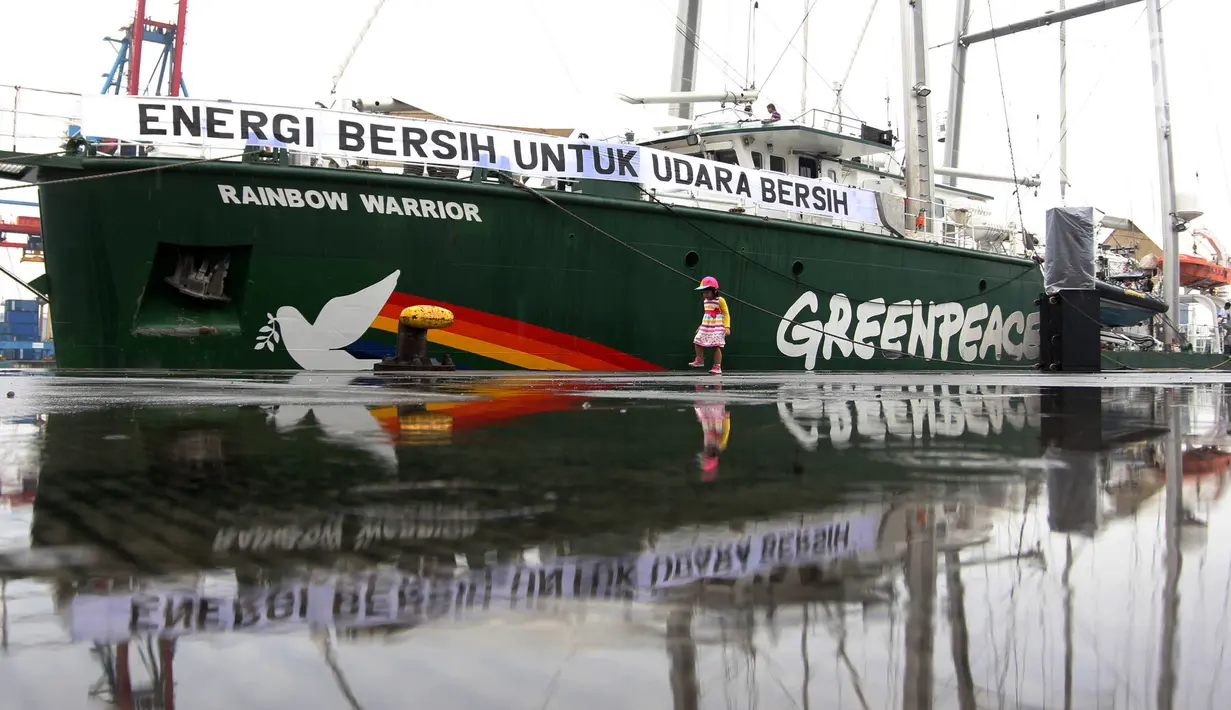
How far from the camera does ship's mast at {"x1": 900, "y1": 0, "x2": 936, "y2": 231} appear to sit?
14789mm

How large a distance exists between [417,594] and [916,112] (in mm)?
15375

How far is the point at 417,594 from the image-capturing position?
37.0 inches

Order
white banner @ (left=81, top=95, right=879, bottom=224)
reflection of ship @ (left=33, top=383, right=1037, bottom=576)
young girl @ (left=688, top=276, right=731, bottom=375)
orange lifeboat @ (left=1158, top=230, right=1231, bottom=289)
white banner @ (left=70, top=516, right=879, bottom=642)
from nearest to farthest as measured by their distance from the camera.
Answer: white banner @ (left=70, top=516, right=879, bottom=642), reflection of ship @ (left=33, top=383, right=1037, bottom=576), white banner @ (left=81, top=95, right=879, bottom=224), young girl @ (left=688, top=276, right=731, bottom=375), orange lifeboat @ (left=1158, top=230, right=1231, bottom=289)

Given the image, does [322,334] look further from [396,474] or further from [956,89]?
[956,89]

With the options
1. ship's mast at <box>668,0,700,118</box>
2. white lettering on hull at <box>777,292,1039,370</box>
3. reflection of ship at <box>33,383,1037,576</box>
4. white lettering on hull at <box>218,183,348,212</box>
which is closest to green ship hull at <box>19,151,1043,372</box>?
white lettering on hull at <box>218,183,348,212</box>

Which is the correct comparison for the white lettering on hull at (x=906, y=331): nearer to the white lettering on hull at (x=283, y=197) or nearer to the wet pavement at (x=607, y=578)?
the white lettering on hull at (x=283, y=197)

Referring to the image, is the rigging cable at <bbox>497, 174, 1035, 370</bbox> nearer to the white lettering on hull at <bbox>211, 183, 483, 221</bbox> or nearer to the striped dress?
the white lettering on hull at <bbox>211, 183, 483, 221</bbox>

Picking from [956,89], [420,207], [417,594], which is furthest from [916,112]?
[417,594]

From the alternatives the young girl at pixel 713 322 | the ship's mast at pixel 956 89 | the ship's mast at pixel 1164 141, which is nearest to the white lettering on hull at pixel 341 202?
the young girl at pixel 713 322

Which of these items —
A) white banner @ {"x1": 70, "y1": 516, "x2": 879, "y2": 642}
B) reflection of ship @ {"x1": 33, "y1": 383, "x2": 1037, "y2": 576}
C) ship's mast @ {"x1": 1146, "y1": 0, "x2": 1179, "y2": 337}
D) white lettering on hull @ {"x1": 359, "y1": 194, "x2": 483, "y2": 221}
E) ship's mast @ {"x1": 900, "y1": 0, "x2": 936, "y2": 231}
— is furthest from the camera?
ship's mast @ {"x1": 1146, "y1": 0, "x2": 1179, "y2": 337}

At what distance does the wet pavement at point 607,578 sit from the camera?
715 millimetres

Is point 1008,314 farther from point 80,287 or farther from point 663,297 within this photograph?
point 80,287

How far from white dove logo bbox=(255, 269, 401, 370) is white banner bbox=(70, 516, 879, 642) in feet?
30.2

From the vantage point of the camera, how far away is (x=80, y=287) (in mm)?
9695
